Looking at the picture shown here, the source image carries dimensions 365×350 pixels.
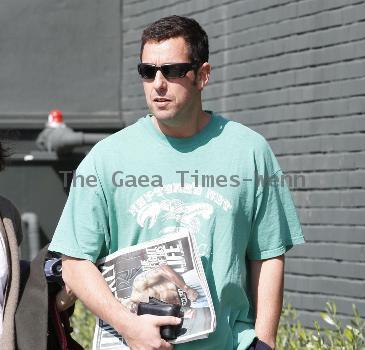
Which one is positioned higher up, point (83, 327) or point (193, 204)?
point (193, 204)

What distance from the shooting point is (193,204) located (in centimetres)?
371

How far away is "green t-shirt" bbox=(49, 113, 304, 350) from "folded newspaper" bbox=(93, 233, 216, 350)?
0.07 meters

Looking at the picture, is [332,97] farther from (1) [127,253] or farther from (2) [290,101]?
(1) [127,253]

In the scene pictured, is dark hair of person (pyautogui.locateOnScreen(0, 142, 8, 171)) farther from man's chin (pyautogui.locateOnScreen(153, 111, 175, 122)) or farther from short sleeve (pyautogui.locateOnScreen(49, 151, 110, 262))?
man's chin (pyautogui.locateOnScreen(153, 111, 175, 122))

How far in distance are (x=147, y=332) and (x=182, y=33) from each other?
1.06m

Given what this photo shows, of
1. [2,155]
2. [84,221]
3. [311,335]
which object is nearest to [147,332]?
[84,221]

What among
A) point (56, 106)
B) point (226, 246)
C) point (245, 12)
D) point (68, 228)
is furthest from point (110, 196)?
point (56, 106)

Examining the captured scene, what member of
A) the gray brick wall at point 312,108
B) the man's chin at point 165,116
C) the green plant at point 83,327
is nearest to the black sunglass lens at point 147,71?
the man's chin at point 165,116

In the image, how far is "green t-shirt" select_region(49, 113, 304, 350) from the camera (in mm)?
3697

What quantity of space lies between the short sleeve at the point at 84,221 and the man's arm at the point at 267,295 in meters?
0.58

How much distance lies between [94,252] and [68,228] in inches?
4.9

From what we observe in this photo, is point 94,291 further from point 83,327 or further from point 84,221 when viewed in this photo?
point 83,327

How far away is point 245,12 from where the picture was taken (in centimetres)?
834

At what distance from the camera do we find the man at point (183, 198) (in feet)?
12.1
